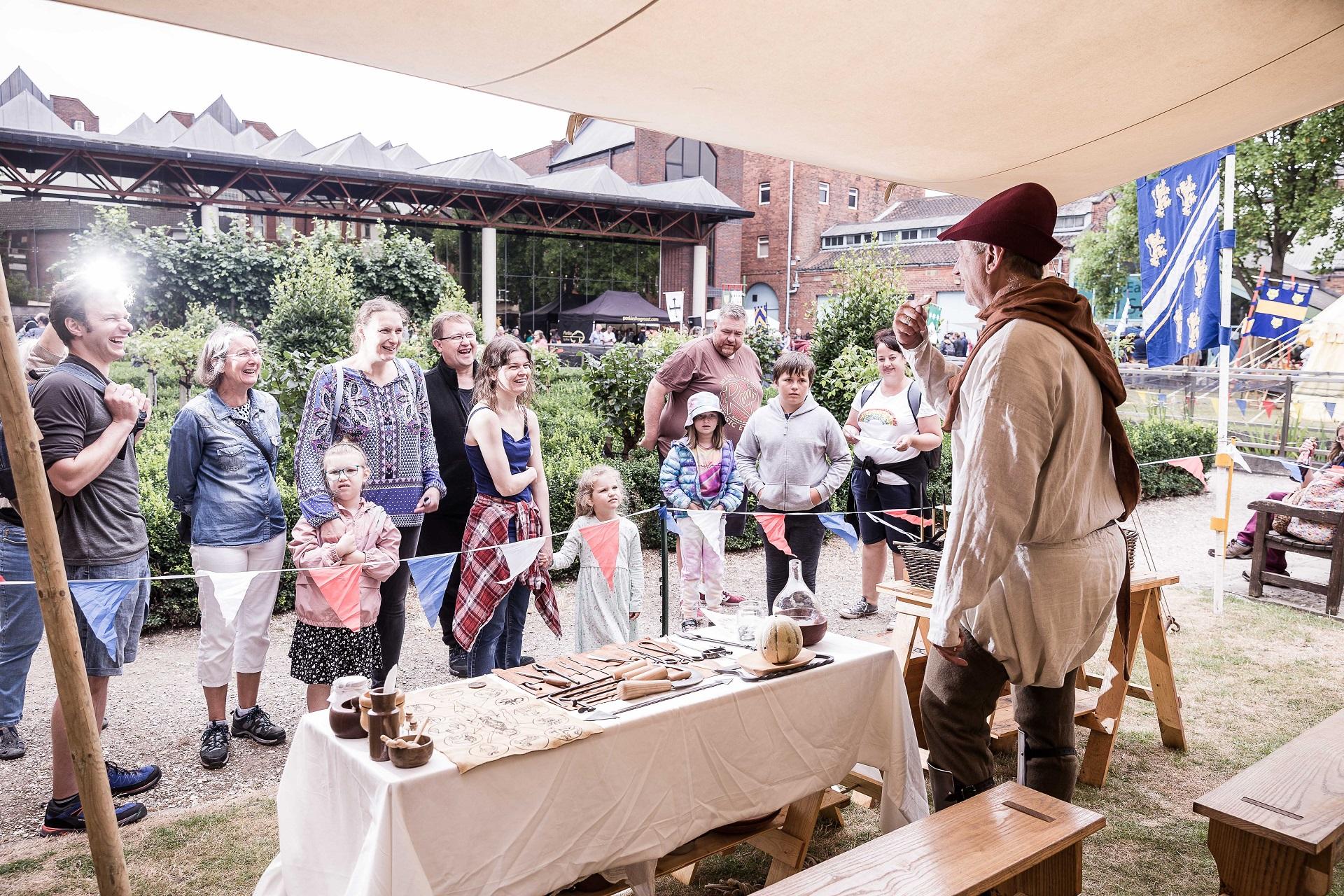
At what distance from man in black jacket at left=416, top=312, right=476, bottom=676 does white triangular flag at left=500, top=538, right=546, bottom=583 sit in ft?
2.53

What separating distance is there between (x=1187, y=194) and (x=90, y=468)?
6472 millimetres

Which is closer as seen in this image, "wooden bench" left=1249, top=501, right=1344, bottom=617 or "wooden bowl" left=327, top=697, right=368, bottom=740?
"wooden bowl" left=327, top=697, right=368, bottom=740

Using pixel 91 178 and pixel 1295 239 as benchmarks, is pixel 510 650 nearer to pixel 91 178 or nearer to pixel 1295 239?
pixel 91 178

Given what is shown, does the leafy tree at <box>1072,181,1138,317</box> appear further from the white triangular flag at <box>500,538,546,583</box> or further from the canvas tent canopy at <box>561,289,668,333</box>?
the white triangular flag at <box>500,538,546,583</box>

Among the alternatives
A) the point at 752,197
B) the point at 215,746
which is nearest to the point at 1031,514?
the point at 215,746

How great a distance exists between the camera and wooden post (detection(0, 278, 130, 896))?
2.17 m

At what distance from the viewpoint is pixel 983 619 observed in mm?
2463

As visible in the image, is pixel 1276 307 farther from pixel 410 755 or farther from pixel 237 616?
pixel 410 755

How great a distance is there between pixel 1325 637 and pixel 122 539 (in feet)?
23.6

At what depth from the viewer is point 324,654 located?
380 cm

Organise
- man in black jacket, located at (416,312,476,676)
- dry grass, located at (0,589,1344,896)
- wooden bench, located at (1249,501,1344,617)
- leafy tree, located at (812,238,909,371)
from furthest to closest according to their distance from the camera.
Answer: leafy tree, located at (812,238,909,371)
wooden bench, located at (1249,501,1344,617)
man in black jacket, located at (416,312,476,676)
dry grass, located at (0,589,1344,896)

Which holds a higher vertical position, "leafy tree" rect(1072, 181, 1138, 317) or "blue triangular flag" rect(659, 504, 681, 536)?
"leafy tree" rect(1072, 181, 1138, 317)

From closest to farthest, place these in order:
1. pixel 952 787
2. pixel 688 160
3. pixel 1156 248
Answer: pixel 952 787 → pixel 1156 248 → pixel 688 160

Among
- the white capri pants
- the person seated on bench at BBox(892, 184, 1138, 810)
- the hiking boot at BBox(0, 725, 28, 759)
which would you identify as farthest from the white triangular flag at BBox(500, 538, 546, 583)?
the hiking boot at BBox(0, 725, 28, 759)
